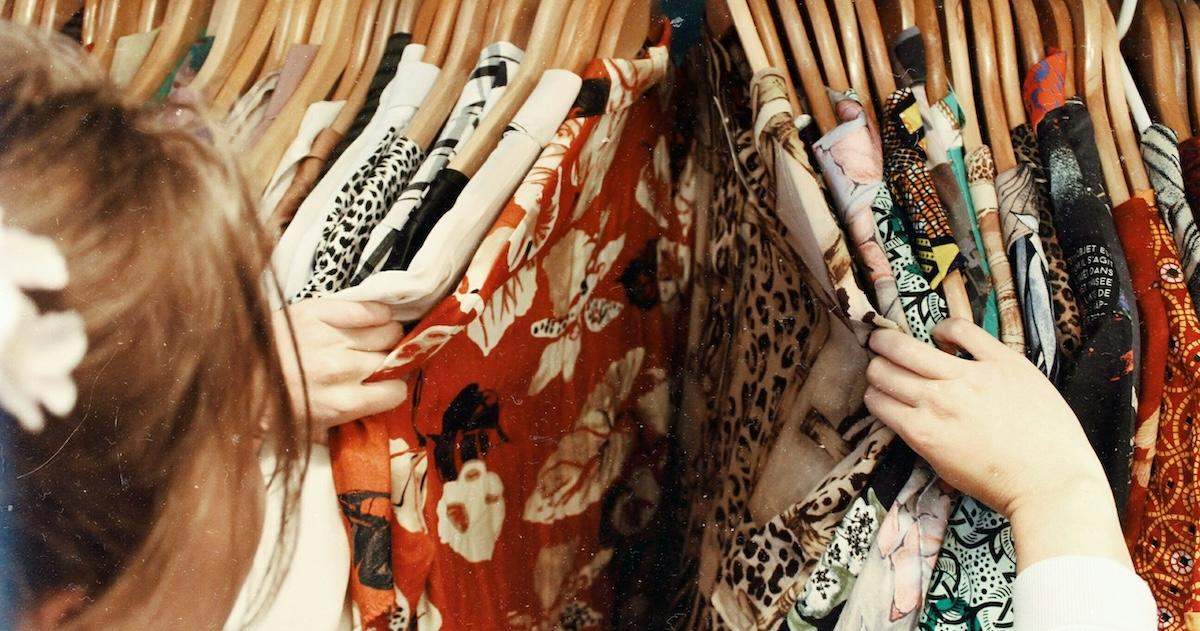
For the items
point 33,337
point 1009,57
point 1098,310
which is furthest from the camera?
point 1009,57

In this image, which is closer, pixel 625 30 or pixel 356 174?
pixel 356 174

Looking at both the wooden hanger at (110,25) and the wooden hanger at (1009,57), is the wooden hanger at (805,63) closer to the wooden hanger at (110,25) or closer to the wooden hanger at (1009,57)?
the wooden hanger at (1009,57)

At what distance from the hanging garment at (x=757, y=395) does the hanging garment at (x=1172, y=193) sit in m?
0.20

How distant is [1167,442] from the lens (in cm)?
47

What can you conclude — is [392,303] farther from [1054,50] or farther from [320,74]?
[1054,50]

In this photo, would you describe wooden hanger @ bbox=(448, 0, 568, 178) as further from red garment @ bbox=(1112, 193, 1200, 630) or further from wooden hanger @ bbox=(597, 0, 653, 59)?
red garment @ bbox=(1112, 193, 1200, 630)

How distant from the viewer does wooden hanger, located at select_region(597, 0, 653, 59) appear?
55cm

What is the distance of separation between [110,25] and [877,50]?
1.60ft

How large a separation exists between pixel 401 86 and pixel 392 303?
0.18 meters

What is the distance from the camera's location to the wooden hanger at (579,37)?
521 millimetres

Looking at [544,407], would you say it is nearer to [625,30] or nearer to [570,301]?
[570,301]

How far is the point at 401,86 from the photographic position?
509 millimetres

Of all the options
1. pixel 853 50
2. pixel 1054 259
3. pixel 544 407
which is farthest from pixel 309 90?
pixel 1054 259

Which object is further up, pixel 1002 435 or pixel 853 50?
pixel 853 50
